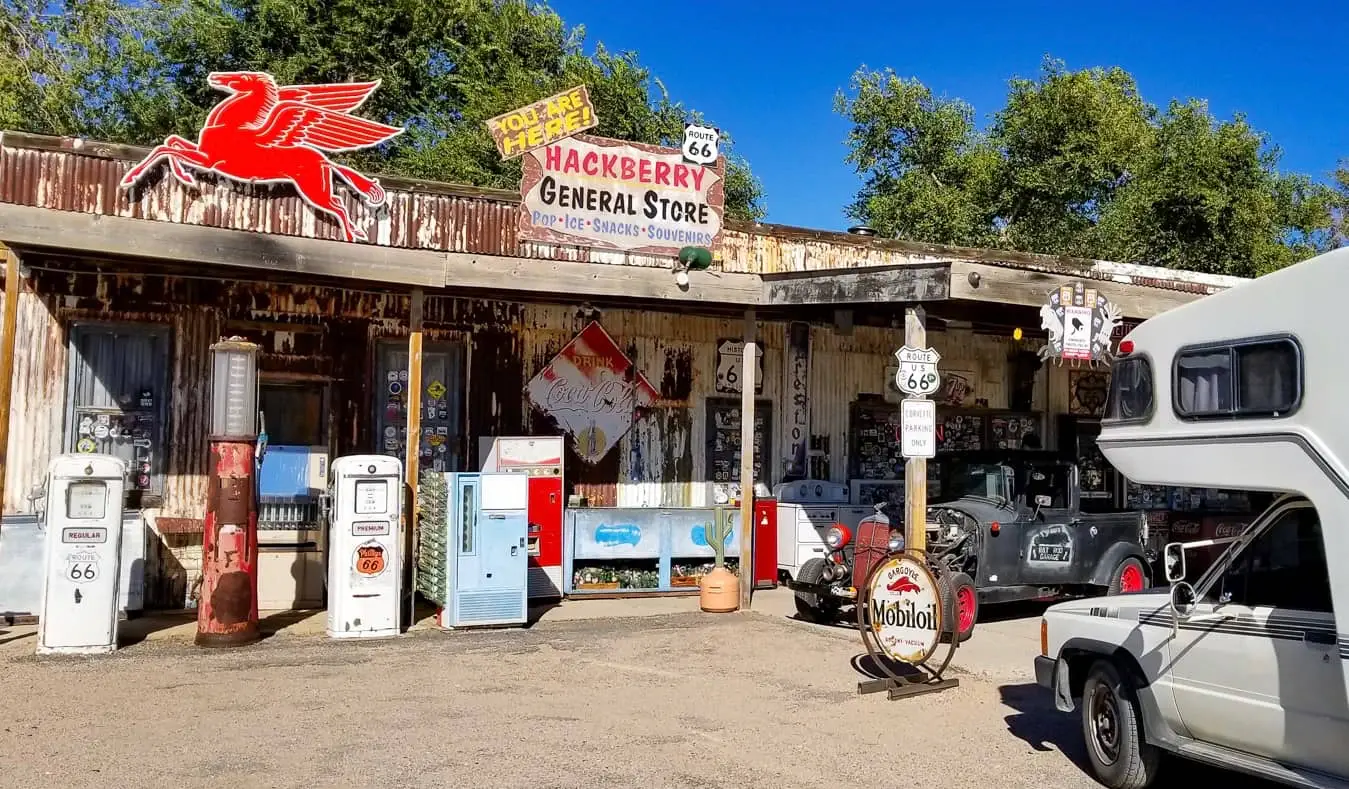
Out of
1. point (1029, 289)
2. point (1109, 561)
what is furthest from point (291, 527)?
point (1109, 561)

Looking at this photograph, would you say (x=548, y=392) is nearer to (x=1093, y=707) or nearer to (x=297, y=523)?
(x=297, y=523)

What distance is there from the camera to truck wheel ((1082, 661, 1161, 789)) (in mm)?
5945

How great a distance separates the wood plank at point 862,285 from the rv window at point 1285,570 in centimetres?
502

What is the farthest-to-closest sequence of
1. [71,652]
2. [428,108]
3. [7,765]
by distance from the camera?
[428,108] < [71,652] < [7,765]

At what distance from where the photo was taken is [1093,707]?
21.0 ft

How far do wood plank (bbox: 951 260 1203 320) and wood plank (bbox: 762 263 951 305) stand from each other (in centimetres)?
18

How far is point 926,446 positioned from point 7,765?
7014 mm

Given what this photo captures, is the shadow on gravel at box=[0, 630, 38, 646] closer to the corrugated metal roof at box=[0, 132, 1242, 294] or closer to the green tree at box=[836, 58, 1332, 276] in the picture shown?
the corrugated metal roof at box=[0, 132, 1242, 294]

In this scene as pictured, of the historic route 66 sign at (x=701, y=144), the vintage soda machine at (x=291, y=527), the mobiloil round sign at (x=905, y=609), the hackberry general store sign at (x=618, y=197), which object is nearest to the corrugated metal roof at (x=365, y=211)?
the hackberry general store sign at (x=618, y=197)

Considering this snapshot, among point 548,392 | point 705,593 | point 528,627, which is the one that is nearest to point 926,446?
point 705,593

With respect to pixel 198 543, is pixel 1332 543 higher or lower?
higher

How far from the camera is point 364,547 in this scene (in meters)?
10.2

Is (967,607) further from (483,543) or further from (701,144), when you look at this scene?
(701,144)

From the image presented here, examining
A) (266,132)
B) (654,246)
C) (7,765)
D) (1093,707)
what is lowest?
(7,765)
